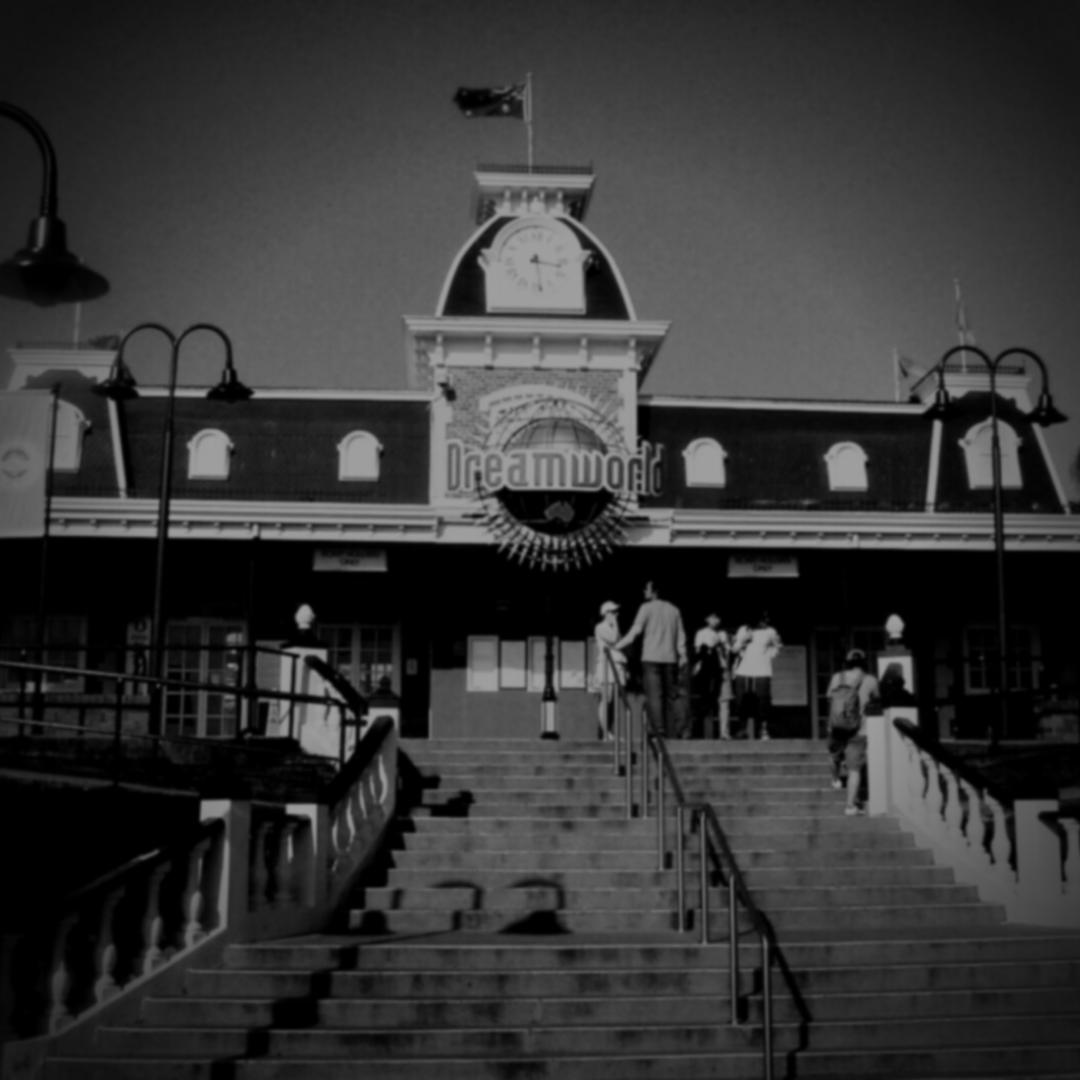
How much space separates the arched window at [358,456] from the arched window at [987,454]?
9964 millimetres

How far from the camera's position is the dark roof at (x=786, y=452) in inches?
982

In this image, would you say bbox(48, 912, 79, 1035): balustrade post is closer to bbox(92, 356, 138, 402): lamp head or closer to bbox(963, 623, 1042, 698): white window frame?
bbox(92, 356, 138, 402): lamp head

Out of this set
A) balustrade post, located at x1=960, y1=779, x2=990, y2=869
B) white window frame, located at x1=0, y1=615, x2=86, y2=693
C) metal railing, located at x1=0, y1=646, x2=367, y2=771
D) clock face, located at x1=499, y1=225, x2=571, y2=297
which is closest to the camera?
balustrade post, located at x1=960, y1=779, x2=990, y2=869

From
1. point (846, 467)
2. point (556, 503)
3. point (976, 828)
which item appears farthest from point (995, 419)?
point (846, 467)

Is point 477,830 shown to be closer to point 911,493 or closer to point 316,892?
point 316,892

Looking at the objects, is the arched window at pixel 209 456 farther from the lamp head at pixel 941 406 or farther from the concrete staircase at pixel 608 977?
the concrete staircase at pixel 608 977

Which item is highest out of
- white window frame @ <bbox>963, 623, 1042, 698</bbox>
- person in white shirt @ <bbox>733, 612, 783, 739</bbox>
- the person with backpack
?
white window frame @ <bbox>963, 623, 1042, 698</bbox>

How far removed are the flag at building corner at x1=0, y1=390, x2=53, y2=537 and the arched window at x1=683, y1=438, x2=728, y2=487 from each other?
11.2 meters

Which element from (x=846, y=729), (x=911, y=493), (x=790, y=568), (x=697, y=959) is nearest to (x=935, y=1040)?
(x=697, y=959)

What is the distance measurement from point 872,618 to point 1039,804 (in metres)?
13.0

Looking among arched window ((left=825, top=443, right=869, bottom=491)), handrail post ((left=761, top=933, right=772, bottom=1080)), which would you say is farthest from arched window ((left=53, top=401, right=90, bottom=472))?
handrail post ((left=761, top=933, right=772, bottom=1080))

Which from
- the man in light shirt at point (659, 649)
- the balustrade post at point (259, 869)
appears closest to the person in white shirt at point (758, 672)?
the man in light shirt at point (659, 649)

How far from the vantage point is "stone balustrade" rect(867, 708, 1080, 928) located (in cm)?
1141

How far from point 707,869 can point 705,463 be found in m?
14.4
